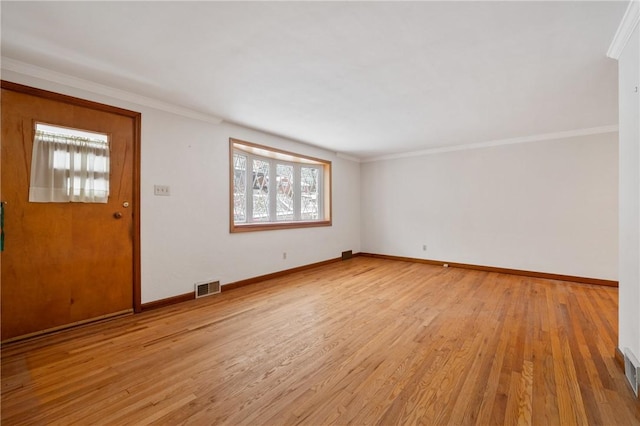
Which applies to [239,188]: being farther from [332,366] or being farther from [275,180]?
[332,366]

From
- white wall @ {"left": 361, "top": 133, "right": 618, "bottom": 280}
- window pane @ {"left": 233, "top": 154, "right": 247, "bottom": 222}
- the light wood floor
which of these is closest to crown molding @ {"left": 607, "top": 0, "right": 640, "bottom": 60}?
the light wood floor

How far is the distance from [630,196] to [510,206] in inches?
127

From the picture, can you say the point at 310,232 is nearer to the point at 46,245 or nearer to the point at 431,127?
the point at 431,127

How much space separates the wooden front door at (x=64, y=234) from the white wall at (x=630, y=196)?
4315 mm

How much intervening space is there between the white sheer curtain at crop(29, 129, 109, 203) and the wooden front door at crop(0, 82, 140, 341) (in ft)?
0.18

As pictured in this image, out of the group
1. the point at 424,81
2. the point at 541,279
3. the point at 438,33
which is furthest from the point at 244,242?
the point at 541,279

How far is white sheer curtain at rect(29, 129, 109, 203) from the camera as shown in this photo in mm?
2480

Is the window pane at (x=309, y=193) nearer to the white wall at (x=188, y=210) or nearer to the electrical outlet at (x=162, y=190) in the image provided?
the white wall at (x=188, y=210)

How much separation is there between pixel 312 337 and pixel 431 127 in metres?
3.45

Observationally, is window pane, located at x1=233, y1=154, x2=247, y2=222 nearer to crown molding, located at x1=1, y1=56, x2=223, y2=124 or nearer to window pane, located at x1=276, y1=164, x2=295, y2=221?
window pane, located at x1=276, y1=164, x2=295, y2=221

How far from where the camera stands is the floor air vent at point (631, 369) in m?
1.65

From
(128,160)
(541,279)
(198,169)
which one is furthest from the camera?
(541,279)

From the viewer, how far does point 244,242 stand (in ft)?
13.7

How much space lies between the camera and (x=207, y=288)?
12.0 ft
